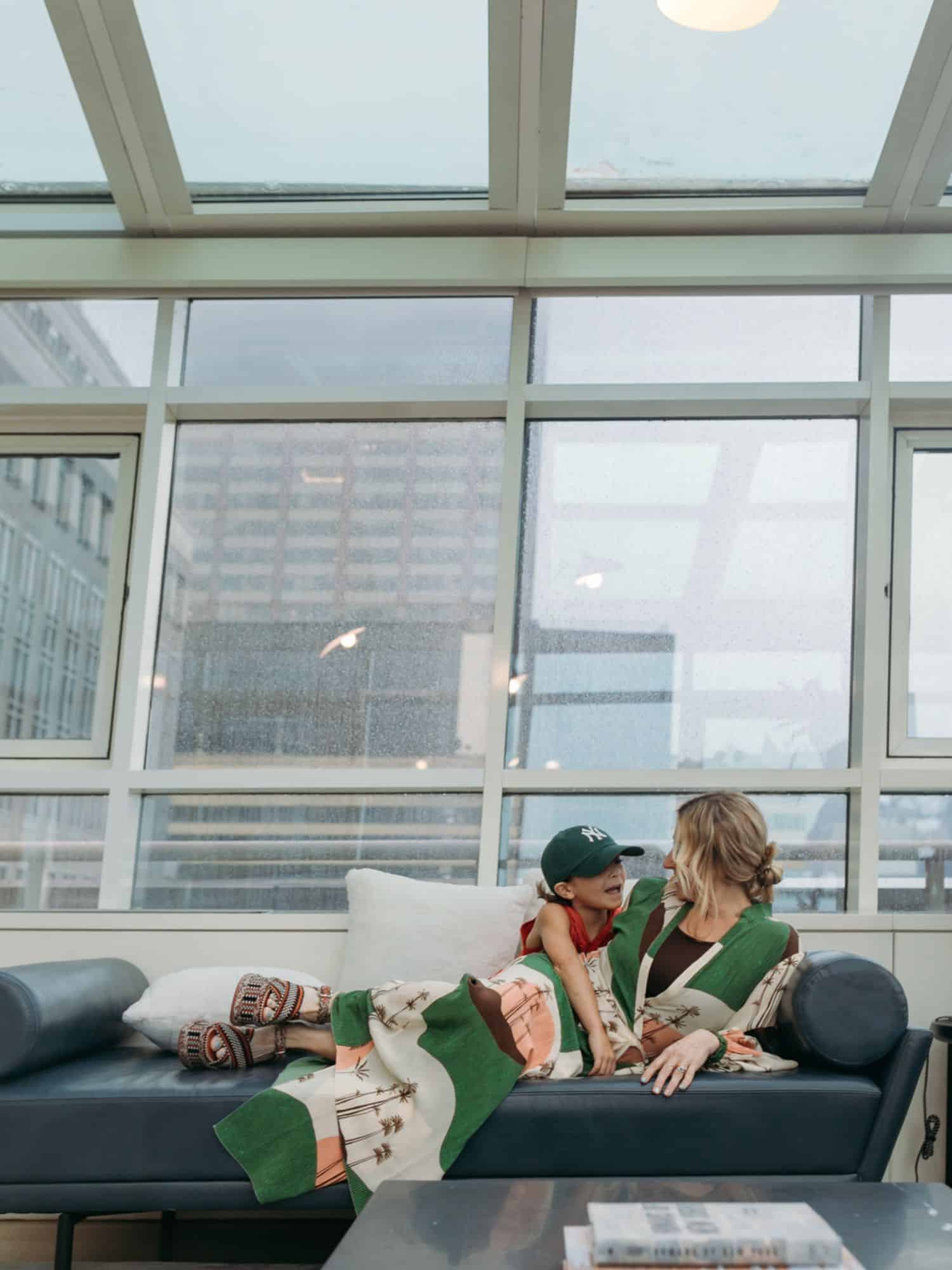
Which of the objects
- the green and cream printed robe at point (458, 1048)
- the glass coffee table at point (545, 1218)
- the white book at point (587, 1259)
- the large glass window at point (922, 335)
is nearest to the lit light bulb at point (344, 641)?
the green and cream printed robe at point (458, 1048)

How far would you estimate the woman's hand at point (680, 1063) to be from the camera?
2.38 metres

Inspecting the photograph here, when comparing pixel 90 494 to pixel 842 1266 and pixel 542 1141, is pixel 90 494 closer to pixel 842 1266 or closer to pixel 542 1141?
pixel 542 1141

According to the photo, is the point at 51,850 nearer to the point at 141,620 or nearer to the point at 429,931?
the point at 141,620

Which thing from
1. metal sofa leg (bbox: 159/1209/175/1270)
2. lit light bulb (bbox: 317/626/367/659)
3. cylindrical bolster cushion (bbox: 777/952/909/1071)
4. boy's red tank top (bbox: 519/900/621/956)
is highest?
lit light bulb (bbox: 317/626/367/659)

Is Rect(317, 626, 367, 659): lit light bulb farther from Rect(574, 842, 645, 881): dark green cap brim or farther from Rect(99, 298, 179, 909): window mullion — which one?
Rect(574, 842, 645, 881): dark green cap brim

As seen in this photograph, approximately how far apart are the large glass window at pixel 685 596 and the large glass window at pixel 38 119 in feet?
5.34

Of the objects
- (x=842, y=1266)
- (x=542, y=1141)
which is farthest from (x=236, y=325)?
(x=842, y=1266)

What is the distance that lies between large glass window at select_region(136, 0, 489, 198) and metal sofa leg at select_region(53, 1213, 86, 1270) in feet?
9.43

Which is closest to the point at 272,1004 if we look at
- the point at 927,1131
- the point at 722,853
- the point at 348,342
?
the point at 722,853

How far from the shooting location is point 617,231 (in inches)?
148

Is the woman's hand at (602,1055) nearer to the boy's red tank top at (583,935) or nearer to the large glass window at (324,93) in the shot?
the boy's red tank top at (583,935)

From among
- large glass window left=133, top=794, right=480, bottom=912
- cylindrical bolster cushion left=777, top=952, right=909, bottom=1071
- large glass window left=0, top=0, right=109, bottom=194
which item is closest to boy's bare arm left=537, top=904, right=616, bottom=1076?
cylindrical bolster cushion left=777, top=952, right=909, bottom=1071

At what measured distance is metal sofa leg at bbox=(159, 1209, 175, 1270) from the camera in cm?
298

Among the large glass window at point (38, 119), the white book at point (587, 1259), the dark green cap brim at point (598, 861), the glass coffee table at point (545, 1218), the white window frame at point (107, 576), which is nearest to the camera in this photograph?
the white book at point (587, 1259)
